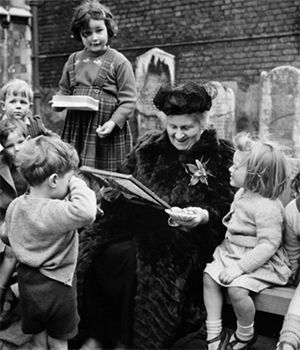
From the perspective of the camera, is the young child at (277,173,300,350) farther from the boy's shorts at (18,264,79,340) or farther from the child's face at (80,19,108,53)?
the child's face at (80,19,108,53)

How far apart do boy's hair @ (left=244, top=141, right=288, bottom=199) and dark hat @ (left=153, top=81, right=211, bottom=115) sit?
0.50m

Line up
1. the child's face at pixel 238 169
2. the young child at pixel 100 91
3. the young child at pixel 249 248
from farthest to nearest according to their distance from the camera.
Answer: the young child at pixel 100 91 → the child's face at pixel 238 169 → the young child at pixel 249 248

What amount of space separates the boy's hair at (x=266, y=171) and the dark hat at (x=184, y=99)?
1.64 feet

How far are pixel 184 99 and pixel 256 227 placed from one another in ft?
2.72

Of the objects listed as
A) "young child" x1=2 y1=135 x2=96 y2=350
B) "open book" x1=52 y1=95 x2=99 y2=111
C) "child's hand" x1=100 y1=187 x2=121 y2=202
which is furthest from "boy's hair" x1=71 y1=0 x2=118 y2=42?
"young child" x1=2 y1=135 x2=96 y2=350

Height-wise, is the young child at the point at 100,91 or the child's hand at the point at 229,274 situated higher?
the young child at the point at 100,91

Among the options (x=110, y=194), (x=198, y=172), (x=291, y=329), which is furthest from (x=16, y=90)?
(x=291, y=329)

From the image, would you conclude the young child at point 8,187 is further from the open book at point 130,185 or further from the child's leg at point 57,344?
the open book at point 130,185

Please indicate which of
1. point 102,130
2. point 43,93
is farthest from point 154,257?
point 43,93

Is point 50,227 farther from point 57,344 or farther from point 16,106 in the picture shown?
point 16,106

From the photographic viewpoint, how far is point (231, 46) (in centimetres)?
1115

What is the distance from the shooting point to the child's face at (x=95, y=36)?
4.23 metres

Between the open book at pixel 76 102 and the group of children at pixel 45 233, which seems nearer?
the group of children at pixel 45 233

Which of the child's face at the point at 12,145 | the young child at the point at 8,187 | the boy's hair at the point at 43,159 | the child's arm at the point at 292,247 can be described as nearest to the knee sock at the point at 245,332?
the child's arm at the point at 292,247
